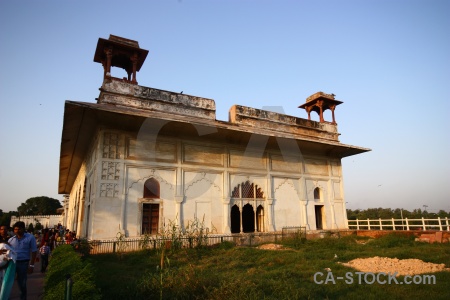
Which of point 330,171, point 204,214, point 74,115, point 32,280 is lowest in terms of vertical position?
point 32,280

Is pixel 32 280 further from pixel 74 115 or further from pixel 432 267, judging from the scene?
pixel 432 267

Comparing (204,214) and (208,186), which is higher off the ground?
(208,186)

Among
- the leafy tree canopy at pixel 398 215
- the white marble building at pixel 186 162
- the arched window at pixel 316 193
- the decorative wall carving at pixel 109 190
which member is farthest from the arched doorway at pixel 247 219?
the leafy tree canopy at pixel 398 215

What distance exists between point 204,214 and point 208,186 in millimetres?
1070

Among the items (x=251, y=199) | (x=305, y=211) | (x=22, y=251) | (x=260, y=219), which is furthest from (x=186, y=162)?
(x=22, y=251)

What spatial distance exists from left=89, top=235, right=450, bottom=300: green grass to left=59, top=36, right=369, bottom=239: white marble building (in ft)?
6.09

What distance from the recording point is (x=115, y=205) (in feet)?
31.8

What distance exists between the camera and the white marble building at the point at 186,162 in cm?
992

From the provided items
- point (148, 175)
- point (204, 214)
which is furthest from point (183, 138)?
point (204, 214)

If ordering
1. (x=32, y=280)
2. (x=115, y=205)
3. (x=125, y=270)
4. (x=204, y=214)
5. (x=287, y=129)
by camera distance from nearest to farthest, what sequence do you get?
(x=125, y=270) → (x=32, y=280) → (x=115, y=205) → (x=204, y=214) → (x=287, y=129)

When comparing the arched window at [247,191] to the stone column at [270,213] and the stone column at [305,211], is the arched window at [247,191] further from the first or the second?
the stone column at [305,211]

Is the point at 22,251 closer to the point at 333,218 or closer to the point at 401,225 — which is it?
the point at 333,218

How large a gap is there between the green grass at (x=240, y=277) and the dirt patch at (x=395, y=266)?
41 centimetres

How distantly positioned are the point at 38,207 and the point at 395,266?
69.1 m
